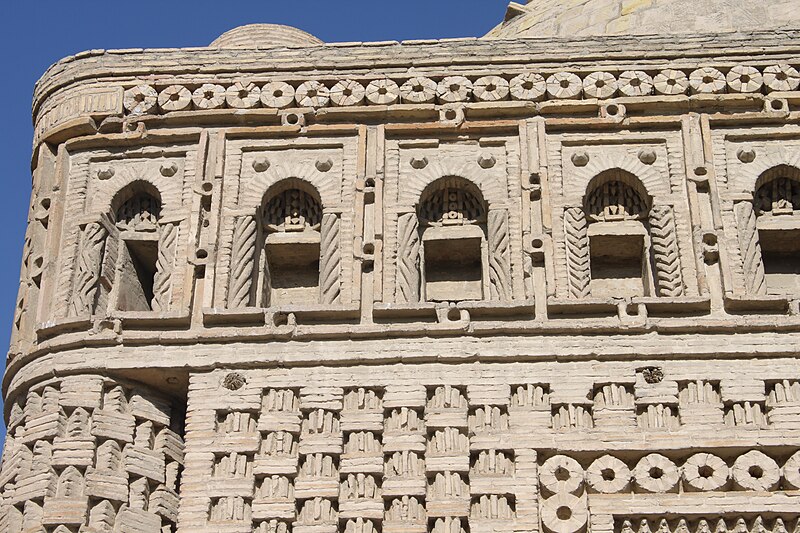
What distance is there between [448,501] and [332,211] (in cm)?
306

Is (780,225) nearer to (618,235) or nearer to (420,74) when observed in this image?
(618,235)

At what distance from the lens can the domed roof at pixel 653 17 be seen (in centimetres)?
1919

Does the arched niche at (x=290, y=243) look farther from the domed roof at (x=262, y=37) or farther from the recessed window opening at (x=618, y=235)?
the recessed window opening at (x=618, y=235)

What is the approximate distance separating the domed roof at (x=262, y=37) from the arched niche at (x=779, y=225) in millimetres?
4507

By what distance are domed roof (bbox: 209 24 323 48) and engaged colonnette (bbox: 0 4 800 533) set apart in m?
1.02

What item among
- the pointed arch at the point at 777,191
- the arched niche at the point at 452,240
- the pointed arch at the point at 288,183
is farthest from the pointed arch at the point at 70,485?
the pointed arch at the point at 777,191

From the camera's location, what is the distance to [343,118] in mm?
17375

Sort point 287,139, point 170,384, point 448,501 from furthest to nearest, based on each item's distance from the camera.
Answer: point 287,139 < point 170,384 < point 448,501

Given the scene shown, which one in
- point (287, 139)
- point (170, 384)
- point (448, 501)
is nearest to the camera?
point (448, 501)

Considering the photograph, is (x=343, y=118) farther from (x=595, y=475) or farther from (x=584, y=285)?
(x=595, y=475)

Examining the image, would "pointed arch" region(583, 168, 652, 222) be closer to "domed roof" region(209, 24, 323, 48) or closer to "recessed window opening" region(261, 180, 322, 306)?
"recessed window opening" region(261, 180, 322, 306)

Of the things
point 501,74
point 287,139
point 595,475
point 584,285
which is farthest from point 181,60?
point 595,475

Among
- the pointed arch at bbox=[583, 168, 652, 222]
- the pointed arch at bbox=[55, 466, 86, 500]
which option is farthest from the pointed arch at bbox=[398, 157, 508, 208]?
the pointed arch at bbox=[55, 466, 86, 500]

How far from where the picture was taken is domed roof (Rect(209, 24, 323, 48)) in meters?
18.8
